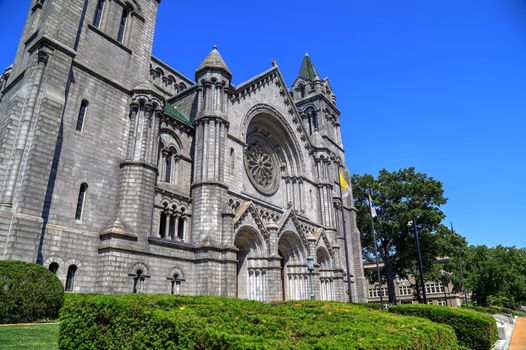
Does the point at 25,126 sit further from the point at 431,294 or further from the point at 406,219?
the point at 431,294

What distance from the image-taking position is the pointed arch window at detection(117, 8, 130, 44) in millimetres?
24175

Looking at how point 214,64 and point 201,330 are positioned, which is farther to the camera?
point 214,64

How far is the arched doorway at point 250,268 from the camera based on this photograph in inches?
1027

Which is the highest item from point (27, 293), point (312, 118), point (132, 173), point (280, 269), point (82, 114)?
point (312, 118)

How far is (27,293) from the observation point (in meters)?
13.0

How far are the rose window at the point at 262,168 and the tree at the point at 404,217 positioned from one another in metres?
20.8

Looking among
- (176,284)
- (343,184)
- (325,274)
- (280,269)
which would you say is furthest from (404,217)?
(176,284)

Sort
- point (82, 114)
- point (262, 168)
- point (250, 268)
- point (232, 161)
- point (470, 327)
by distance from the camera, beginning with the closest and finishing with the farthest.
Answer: point (470, 327), point (82, 114), point (250, 268), point (232, 161), point (262, 168)

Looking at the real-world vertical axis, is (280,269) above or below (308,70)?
below

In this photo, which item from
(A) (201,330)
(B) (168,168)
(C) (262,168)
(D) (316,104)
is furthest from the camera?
(D) (316,104)

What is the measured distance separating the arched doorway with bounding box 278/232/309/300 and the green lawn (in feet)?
69.6

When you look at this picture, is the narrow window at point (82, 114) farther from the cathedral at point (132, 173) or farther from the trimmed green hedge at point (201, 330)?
the trimmed green hedge at point (201, 330)

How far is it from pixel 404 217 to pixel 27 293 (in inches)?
1685

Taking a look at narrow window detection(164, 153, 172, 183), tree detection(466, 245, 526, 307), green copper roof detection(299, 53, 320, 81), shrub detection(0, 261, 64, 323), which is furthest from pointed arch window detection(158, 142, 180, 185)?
tree detection(466, 245, 526, 307)
